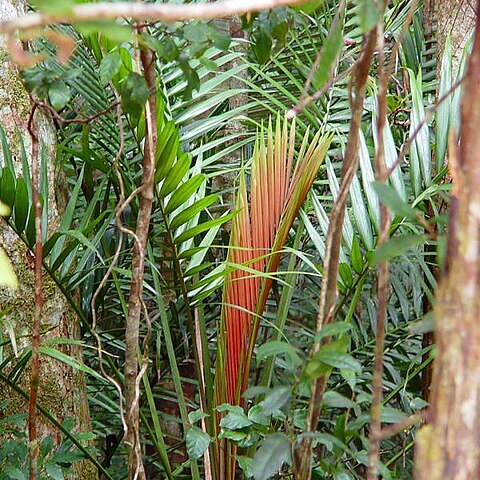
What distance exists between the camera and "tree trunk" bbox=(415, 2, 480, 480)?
1.49 feet

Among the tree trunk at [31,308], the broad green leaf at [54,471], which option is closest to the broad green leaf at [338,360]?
the broad green leaf at [54,471]

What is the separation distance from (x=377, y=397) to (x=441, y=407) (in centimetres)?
22

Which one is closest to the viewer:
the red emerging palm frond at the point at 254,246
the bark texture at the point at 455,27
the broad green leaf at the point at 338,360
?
the broad green leaf at the point at 338,360

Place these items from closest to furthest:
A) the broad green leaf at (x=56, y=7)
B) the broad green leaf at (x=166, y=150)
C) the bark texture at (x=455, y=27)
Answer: the broad green leaf at (x=56, y=7), the broad green leaf at (x=166, y=150), the bark texture at (x=455, y=27)

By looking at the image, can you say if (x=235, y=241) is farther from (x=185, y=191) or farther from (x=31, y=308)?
(x=31, y=308)

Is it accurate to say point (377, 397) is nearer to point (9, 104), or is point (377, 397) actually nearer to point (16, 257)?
point (16, 257)

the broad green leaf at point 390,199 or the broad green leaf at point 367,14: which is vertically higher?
the broad green leaf at point 367,14

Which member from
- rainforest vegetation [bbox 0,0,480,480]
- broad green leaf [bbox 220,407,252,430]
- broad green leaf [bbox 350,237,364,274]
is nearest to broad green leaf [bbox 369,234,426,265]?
rainforest vegetation [bbox 0,0,480,480]

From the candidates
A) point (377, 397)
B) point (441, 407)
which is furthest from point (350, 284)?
point (441, 407)

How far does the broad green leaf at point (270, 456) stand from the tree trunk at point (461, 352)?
1.09ft

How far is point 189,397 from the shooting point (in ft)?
7.63

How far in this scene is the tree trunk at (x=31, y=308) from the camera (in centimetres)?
140

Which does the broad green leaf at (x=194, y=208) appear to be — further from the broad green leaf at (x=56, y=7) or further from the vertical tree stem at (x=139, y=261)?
the broad green leaf at (x=56, y=7)

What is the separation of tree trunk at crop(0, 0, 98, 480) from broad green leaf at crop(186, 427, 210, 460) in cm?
35
